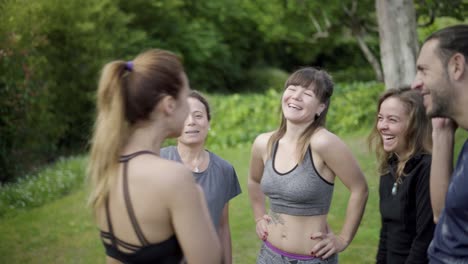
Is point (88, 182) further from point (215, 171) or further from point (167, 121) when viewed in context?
point (215, 171)

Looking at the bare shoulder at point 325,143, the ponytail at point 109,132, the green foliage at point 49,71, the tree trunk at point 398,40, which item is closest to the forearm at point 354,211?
the bare shoulder at point 325,143

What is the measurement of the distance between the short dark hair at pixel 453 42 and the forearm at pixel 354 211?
1.27 metres

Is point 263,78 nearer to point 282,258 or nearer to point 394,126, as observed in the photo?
point 394,126

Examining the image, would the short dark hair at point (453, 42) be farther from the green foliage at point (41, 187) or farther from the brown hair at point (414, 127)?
the green foliage at point (41, 187)

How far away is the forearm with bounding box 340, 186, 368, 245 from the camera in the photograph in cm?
350

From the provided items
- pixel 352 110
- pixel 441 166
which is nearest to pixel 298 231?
pixel 441 166

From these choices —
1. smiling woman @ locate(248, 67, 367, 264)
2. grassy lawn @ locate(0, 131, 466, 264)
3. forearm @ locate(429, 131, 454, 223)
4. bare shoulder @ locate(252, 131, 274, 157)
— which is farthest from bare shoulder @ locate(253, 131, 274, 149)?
grassy lawn @ locate(0, 131, 466, 264)

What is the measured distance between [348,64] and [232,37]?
22.8ft

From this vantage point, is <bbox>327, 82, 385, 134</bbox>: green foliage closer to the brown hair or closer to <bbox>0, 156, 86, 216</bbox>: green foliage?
<bbox>0, 156, 86, 216</bbox>: green foliage

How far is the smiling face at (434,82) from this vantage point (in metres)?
2.40

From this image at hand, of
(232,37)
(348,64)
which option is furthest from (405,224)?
(348,64)

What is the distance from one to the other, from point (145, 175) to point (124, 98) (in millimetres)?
330

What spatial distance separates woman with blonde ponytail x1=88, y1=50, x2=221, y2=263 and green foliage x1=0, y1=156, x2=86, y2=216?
7367mm

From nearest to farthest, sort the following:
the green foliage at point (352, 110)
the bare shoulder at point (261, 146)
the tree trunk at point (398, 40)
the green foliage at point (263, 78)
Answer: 1. the bare shoulder at point (261, 146)
2. the tree trunk at point (398, 40)
3. the green foliage at point (352, 110)
4. the green foliage at point (263, 78)
